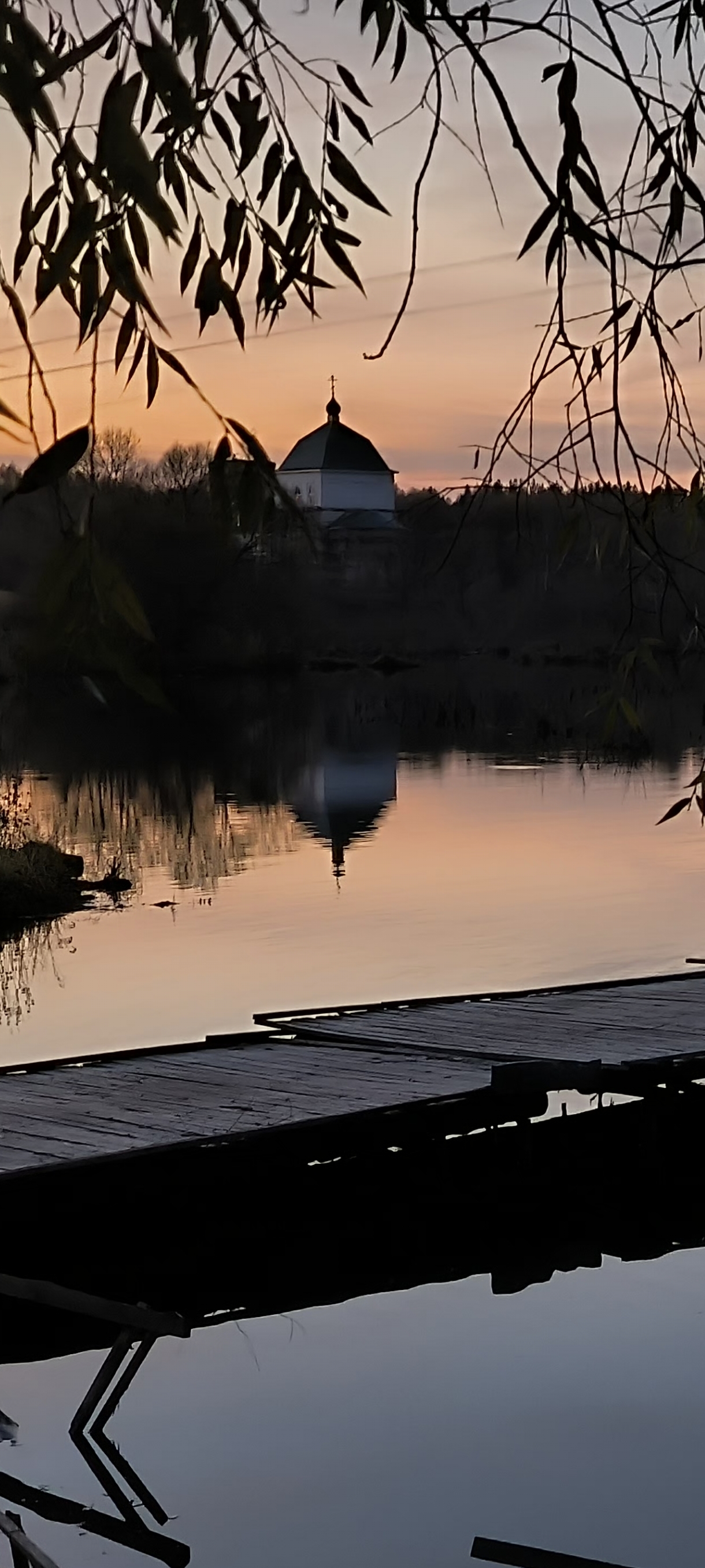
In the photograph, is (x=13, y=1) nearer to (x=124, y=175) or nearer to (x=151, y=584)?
(x=124, y=175)

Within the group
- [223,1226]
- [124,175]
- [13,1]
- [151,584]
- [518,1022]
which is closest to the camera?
[124,175]

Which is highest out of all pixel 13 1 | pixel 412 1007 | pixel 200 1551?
pixel 13 1

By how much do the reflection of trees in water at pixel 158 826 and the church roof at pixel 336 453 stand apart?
286 ft

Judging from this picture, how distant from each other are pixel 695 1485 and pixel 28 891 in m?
18.0

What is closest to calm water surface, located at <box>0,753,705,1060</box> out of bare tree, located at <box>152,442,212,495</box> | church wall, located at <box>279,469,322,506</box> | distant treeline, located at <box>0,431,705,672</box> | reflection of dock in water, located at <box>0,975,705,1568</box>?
distant treeline, located at <box>0,431,705,672</box>

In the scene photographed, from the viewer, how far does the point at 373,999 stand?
767 inches

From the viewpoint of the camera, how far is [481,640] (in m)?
104

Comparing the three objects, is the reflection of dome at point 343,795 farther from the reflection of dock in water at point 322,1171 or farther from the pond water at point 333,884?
the reflection of dock in water at point 322,1171

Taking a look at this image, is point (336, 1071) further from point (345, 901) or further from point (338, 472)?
point (338, 472)

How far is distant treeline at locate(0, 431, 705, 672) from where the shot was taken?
3484mm

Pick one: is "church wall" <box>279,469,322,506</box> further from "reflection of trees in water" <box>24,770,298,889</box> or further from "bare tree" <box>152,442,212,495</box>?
"reflection of trees in water" <box>24,770,298,889</box>

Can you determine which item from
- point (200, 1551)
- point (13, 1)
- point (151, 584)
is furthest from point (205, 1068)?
point (151, 584)

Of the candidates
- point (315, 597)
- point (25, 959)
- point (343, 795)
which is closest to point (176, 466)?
point (315, 597)

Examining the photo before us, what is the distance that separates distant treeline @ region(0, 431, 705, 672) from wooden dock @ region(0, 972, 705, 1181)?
358 centimetres
